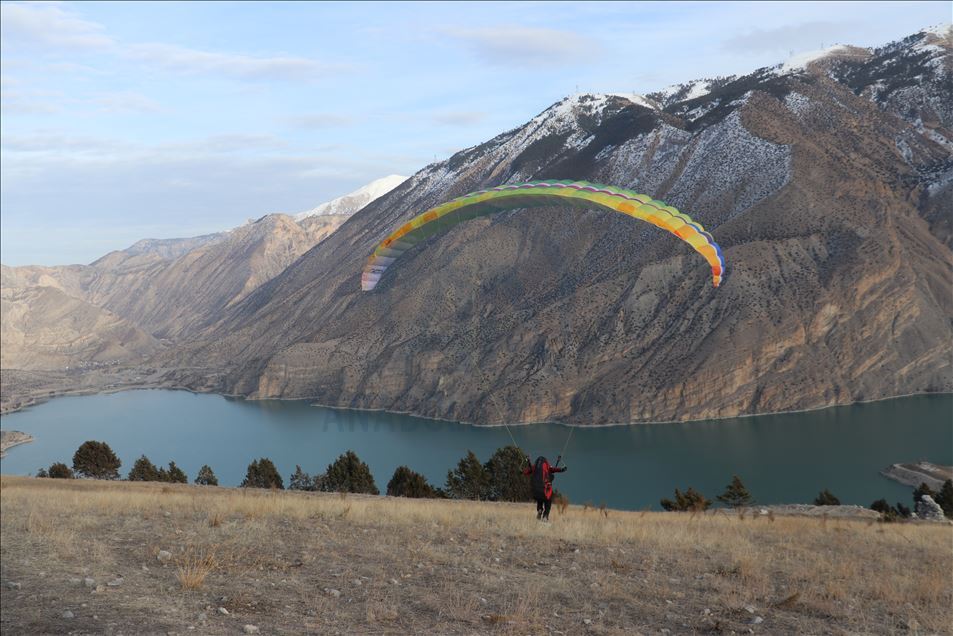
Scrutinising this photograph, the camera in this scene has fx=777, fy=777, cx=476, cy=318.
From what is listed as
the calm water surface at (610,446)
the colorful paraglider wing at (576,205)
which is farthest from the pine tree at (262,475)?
the colorful paraglider wing at (576,205)

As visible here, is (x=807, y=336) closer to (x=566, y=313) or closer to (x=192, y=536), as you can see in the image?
(x=566, y=313)

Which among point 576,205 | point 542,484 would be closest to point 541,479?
point 542,484

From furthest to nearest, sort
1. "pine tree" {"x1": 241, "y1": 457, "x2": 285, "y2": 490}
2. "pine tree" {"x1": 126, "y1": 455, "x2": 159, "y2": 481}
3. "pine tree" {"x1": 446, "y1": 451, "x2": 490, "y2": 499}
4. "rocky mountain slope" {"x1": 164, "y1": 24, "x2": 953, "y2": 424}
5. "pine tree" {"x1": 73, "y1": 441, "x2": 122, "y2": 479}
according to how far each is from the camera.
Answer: "rocky mountain slope" {"x1": 164, "y1": 24, "x2": 953, "y2": 424} → "pine tree" {"x1": 241, "y1": 457, "x2": 285, "y2": 490} → "pine tree" {"x1": 73, "y1": 441, "x2": 122, "y2": 479} → "pine tree" {"x1": 446, "y1": 451, "x2": 490, "y2": 499} → "pine tree" {"x1": 126, "y1": 455, "x2": 159, "y2": 481}

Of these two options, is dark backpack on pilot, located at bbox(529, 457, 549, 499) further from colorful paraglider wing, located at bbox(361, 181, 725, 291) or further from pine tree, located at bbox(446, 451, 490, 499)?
pine tree, located at bbox(446, 451, 490, 499)

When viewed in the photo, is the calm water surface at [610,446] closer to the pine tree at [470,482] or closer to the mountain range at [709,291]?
the mountain range at [709,291]

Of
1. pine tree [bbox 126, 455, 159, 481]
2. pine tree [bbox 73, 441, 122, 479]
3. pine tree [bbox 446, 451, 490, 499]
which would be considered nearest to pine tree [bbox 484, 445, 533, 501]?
pine tree [bbox 446, 451, 490, 499]

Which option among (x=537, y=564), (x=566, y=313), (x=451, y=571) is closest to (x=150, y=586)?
(x=451, y=571)

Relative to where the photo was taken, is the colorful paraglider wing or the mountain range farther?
the mountain range
